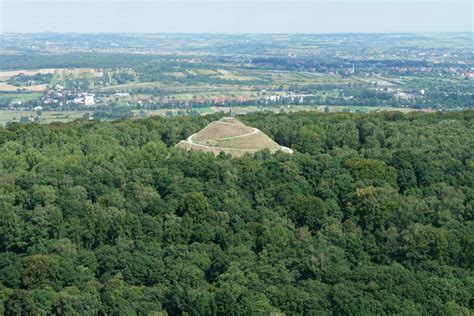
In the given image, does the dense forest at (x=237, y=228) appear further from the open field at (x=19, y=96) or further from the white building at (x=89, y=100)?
the open field at (x=19, y=96)

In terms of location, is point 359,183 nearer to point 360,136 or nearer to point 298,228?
point 298,228

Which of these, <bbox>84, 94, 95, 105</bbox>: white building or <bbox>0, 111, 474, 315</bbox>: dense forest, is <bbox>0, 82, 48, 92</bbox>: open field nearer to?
<bbox>84, 94, 95, 105</bbox>: white building

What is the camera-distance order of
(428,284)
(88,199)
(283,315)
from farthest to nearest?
(88,199) → (428,284) → (283,315)

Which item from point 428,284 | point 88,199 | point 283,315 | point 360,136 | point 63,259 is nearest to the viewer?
point 283,315

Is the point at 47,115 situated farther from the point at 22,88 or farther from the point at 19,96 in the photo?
the point at 22,88

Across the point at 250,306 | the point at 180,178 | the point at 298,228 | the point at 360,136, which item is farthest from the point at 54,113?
the point at 250,306

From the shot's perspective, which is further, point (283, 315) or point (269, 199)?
point (269, 199)
